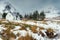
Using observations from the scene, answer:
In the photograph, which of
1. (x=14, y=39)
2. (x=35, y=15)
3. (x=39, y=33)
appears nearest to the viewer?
(x=14, y=39)

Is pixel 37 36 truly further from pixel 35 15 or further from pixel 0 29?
pixel 35 15

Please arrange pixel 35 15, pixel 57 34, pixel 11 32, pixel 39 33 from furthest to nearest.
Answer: pixel 35 15 < pixel 57 34 < pixel 39 33 < pixel 11 32

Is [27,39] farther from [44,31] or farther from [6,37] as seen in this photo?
[44,31]

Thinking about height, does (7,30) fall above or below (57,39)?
above

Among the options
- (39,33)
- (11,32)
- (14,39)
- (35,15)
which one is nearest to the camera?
(14,39)

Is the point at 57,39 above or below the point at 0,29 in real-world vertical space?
below

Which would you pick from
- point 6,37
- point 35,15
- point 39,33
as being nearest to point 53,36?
point 39,33

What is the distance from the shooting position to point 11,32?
57.4 ft

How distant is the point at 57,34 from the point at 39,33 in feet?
9.57

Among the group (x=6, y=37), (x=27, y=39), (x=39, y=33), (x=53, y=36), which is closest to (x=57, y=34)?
(x=53, y=36)

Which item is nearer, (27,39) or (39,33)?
(27,39)

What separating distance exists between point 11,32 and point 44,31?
439 centimetres

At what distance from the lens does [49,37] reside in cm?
1977

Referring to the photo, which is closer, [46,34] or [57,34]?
[46,34]
